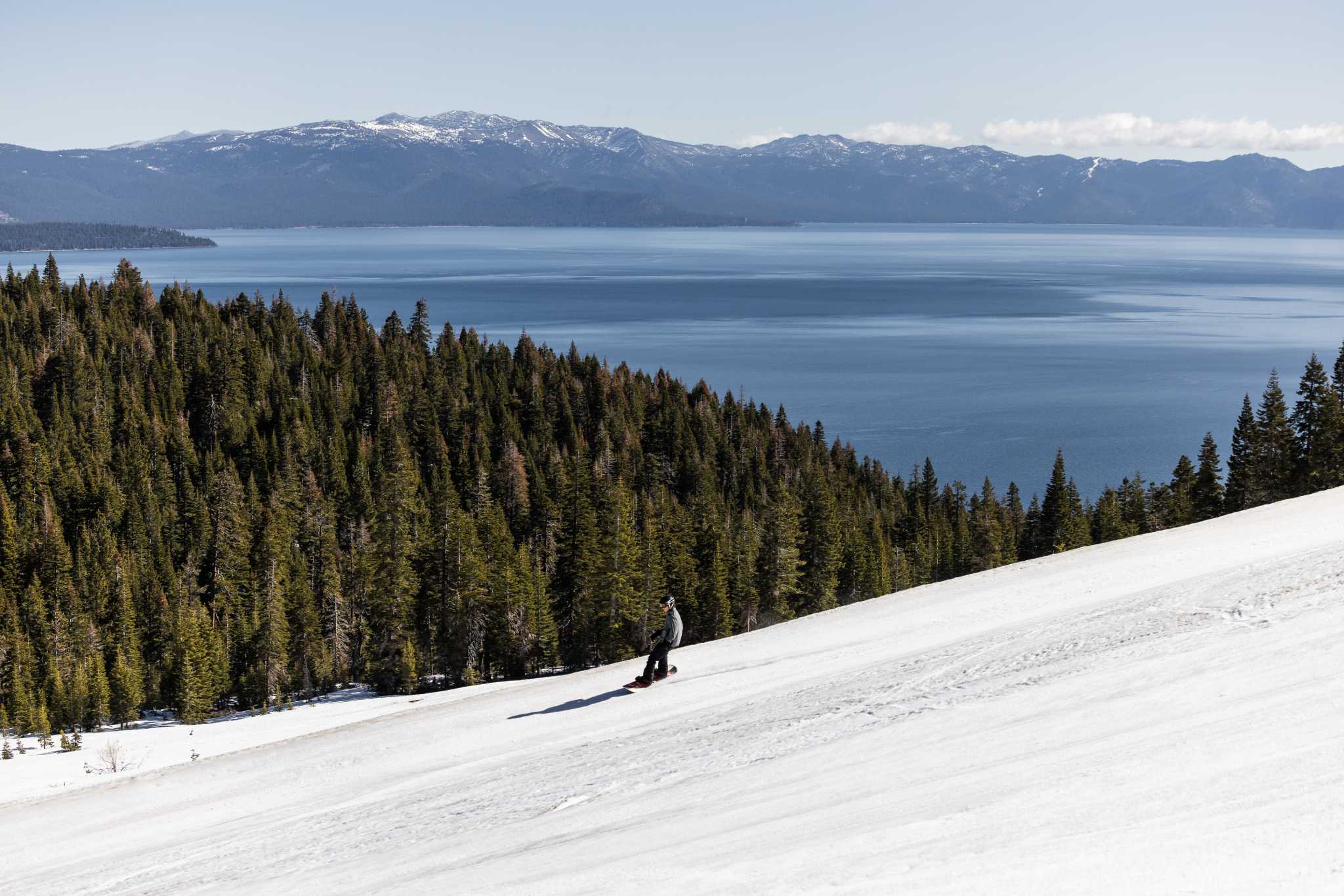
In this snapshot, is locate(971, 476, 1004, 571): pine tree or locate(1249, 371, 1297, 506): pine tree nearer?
locate(1249, 371, 1297, 506): pine tree

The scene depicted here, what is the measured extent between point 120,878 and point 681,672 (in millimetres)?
9582

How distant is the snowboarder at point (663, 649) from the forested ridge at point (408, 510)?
3160 cm

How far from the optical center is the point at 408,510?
71188 millimetres

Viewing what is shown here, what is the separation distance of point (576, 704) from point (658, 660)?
1576 millimetres

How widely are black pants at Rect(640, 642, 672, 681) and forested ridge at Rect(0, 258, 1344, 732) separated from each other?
3161cm

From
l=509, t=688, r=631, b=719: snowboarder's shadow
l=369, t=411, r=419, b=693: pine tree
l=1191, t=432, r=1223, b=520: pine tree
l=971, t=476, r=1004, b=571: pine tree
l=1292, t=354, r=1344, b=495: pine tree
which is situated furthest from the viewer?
l=971, t=476, r=1004, b=571: pine tree

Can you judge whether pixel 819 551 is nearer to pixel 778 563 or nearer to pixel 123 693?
pixel 778 563

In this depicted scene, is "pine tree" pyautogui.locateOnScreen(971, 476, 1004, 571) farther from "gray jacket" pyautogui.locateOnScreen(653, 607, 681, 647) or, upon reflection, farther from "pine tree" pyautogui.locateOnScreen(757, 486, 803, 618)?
"gray jacket" pyautogui.locateOnScreen(653, 607, 681, 647)

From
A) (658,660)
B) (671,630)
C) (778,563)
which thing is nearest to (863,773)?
(671,630)

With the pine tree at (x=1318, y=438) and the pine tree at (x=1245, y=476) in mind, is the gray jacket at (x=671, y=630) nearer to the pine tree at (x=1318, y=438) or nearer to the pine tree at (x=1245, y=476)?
the pine tree at (x=1318, y=438)

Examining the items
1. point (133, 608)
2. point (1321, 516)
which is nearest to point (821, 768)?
point (1321, 516)

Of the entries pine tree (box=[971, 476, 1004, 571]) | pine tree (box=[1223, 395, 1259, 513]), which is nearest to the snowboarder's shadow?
pine tree (box=[971, 476, 1004, 571])

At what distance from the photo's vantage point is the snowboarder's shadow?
61.3 feet

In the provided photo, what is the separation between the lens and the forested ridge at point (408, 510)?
183 ft
